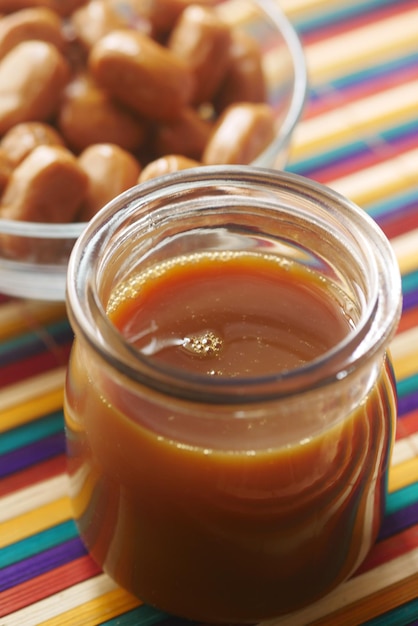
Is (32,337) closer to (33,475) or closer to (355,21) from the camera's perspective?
(33,475)

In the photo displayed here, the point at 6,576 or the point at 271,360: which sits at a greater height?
the point at 271,360

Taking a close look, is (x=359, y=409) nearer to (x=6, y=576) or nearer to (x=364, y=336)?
(x=364, y=336)

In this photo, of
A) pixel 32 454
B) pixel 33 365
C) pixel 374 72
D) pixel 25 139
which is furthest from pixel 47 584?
pixel 374 72

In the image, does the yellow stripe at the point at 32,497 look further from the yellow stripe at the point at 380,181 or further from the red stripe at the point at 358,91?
the red stripe at the point at 358,91

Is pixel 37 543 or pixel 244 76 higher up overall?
pixel 244 76

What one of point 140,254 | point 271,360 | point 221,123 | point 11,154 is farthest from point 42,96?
point 271,360

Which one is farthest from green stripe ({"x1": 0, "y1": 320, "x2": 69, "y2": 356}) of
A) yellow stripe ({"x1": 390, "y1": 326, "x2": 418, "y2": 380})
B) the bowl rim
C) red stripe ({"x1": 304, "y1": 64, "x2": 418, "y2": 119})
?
red stripe ({"x1": 304, "y1": 64, "x2": 418, "y2": 119})
